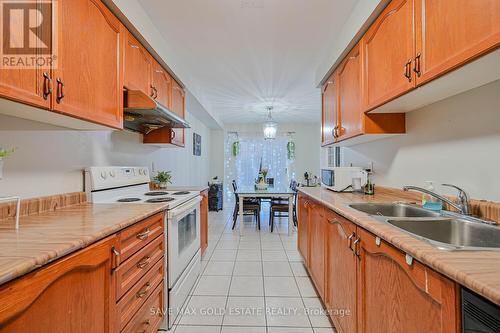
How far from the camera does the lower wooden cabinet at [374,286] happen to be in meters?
0.70

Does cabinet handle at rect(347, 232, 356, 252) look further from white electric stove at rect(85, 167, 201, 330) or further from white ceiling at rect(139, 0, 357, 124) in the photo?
white ceiling at rect(139, 0, 357, 124)

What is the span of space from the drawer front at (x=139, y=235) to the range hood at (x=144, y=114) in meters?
0.82

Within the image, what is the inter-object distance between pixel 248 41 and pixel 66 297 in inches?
96.0

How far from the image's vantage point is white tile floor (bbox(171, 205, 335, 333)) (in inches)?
66.9

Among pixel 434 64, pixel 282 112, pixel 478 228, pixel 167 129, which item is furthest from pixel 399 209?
pixel 282 112

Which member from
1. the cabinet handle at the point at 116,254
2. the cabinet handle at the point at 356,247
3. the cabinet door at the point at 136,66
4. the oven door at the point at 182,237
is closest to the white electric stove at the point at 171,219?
the oven door at the point at 182,237

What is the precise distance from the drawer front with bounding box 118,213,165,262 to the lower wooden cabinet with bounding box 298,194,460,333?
3.87 feet

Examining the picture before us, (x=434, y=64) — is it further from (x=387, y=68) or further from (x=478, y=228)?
(x=478, y=228)

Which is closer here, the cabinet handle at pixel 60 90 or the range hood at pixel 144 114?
the cabinet handle at pixel 60 90

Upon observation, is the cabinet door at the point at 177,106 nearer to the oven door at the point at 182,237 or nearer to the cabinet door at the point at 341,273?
the oven door at the point at 182,237

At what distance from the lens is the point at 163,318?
1627mm

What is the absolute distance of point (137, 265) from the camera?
1.30 metres

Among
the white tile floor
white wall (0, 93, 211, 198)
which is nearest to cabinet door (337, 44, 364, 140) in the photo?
the white tile floor

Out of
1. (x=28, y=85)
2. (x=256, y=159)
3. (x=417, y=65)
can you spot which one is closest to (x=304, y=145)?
(x=256, y=159)
